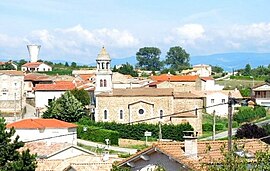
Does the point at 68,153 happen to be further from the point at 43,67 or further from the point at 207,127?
the point at 43,67

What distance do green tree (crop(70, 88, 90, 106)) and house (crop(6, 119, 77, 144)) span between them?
15.5 metres

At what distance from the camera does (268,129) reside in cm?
5988

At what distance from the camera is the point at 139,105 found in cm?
6956

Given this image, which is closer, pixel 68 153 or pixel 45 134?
pixel 68 153

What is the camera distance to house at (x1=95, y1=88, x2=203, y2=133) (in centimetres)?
6938

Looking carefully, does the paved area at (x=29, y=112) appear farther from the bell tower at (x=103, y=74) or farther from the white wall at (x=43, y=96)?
the bell tower at (x=103, y=74)

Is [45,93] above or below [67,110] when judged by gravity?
above

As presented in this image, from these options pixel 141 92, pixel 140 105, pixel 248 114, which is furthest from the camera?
pixel 248 114

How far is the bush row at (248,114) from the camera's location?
77625 millimetres

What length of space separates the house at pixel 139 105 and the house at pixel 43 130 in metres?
9.43

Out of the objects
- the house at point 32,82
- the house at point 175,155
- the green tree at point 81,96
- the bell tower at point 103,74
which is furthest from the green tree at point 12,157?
the house at point 32,82

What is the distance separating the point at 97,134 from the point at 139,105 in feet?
25.2

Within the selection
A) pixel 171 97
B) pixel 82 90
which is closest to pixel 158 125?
pixel 171 97

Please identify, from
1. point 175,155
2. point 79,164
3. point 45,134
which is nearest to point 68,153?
point 79,164
